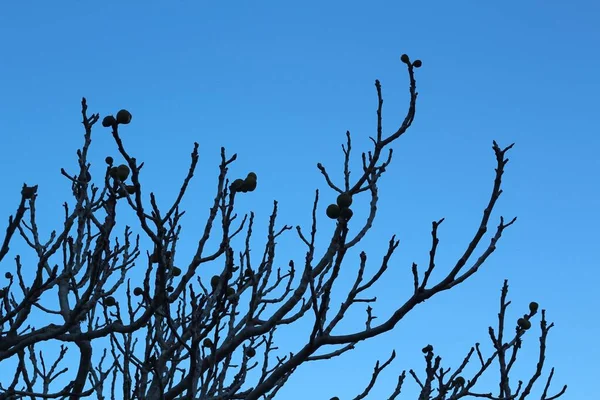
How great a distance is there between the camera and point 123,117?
430 centimetres

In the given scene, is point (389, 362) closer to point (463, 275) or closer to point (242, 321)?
point (242, 321)

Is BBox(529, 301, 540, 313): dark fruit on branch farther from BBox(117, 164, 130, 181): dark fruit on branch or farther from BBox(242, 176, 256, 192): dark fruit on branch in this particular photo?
BBox(117, 164, 130, 181): dark fruit on branch

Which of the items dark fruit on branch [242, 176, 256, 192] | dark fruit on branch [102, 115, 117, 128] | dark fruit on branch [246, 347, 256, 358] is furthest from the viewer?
dark fruit on branch [246, 347, 256, 358]

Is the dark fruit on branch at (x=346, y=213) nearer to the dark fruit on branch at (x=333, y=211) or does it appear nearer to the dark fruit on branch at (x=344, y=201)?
the dark fruit on branch at (x=344, y=201)


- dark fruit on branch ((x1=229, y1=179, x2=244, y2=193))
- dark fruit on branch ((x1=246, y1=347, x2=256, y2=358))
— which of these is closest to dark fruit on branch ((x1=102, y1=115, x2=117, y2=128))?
dark fruit on branch ((x1=229, y1=179, x2=244, y2=193))

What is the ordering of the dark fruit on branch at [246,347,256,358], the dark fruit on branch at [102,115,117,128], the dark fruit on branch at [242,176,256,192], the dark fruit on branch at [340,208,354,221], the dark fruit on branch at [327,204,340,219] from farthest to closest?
the dark fruit on branch at [246,347,256,358], the dark fruit on branch at [242,176,256,192], the dark fruit on branch at [327,204,340,219], the dark fruit on branch at [102,115,117,128], the dark fruit on branch at [340,208,354,221]

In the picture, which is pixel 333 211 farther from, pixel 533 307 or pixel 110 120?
pixel 533 307

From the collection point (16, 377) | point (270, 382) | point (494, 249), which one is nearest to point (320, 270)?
point (270, 382)

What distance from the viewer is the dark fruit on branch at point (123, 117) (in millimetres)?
4281

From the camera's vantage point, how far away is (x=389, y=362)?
5340mm

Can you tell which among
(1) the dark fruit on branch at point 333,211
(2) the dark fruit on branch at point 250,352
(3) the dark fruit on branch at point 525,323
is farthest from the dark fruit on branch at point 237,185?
(3) the dark fruit on branch at point 525,323

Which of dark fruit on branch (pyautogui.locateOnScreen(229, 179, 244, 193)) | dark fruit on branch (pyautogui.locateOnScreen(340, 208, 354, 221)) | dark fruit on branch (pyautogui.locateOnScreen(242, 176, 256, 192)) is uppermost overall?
dark fruit on branch (pyautogui.locateOnScreen(229, 179, 244, 193))

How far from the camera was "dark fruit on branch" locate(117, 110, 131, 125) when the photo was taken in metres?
4.28

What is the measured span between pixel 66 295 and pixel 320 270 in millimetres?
→ 2446
